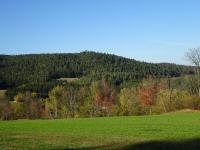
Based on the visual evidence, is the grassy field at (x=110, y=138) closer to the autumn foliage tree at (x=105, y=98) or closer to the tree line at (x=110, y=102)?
the tree line at (x=110, y=102)

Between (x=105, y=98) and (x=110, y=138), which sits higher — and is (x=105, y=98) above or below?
below

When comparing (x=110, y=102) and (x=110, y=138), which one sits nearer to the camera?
(x=110, y=138)

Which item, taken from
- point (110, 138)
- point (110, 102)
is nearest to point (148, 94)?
point (110, 102)

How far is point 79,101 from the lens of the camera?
391 feet

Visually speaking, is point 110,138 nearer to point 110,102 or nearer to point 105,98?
point 110,102

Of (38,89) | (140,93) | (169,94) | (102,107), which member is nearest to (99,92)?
(102,107)

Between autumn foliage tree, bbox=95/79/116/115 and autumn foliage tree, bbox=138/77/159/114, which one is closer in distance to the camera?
autumn foliage tree, bbox=138/77/159/114

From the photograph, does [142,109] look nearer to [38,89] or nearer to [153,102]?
[153,102]

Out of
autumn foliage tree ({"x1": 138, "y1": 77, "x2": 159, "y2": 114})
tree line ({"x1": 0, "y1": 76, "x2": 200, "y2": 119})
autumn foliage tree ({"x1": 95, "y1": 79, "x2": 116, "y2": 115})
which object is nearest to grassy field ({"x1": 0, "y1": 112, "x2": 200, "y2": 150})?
tree line ({"x1": 0, "y1": 76, "x2": 200, "y2": 119})

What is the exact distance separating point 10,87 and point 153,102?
351ft

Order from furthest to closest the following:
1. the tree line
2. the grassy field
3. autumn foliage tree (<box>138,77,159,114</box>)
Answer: autumn foliage tree (<box>138,77,159,114</box>), the tree line, the grassy field

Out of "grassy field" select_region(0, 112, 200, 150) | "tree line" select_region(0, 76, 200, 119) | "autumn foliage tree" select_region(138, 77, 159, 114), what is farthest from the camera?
"autumn foliage tree" select_region(138, 77, 159, 114)

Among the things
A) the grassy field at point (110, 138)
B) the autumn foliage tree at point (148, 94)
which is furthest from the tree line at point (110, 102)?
the grassy field at point (110, 138)

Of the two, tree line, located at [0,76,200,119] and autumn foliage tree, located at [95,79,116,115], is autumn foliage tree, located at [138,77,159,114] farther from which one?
autumn foliage tree, located at [95,79,116,115]
